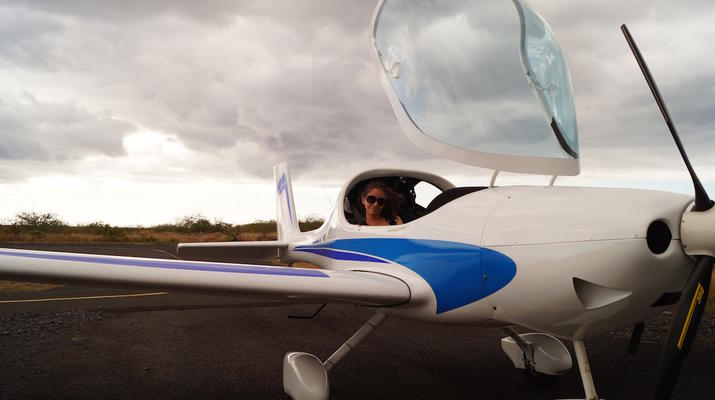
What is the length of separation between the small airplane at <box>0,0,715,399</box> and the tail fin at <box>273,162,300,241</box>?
3306mm

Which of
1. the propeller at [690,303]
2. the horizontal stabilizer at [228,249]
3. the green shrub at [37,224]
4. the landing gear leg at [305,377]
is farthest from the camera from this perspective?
the green shrub at [37,224]

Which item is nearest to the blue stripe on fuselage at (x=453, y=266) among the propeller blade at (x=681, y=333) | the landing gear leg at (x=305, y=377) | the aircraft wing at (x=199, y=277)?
the aircraft wing at (x=199, y=277)

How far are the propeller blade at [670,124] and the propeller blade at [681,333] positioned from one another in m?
0.28

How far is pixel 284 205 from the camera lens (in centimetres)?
798

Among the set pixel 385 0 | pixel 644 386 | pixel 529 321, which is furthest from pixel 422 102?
pixel 644 386

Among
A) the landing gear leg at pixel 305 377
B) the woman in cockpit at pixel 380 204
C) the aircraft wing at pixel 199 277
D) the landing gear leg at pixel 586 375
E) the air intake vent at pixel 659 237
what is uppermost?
the woman in cockpit at pixel 380 204

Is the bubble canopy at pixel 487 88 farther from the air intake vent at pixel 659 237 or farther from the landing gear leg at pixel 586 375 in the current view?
the landing gear leg at pixel 586 375

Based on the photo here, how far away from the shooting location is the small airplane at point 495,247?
2432 millimetres

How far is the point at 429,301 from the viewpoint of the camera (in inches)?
126

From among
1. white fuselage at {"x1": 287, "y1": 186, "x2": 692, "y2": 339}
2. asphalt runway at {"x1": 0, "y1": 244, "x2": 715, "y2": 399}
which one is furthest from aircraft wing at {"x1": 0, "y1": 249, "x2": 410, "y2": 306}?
asphalt runway at {"x1": 0, "y1": 244, "x2": 715, "y2": 399}

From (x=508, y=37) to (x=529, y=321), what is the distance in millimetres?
1961

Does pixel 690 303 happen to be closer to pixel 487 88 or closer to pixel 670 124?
pixel 670 124

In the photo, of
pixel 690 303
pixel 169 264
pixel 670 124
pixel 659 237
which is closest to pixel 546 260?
pixel 659 237

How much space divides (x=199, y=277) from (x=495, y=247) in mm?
1897
